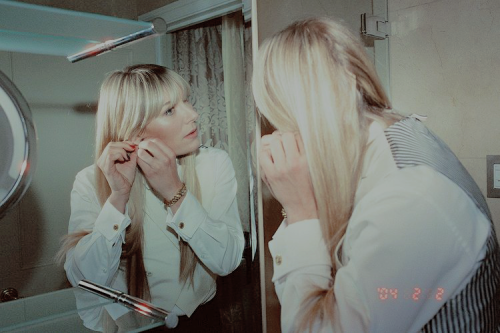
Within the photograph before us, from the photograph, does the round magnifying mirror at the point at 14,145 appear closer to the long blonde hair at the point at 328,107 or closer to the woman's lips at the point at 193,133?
the woman's lips at the point at 193,133

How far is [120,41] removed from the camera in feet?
2.51

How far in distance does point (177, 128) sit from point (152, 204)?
135 millimetres

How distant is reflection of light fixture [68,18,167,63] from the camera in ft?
2.39

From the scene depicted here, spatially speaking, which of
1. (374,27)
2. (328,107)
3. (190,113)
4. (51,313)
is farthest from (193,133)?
(374,27)

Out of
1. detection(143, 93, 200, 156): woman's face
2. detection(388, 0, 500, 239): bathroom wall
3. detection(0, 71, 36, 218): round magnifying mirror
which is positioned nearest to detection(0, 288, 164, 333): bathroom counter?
detection(0, 71, 36, 218): round magnifying mirror

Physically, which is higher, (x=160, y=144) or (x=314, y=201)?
(x=160, y=144)

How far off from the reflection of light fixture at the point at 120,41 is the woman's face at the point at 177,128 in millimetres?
112

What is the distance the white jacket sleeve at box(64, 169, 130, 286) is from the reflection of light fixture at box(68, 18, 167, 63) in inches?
6.9

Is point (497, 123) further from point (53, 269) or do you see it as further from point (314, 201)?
point (53, 269)

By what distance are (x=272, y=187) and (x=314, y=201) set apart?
0.08m

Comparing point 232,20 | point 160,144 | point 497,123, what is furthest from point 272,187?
point 497,123

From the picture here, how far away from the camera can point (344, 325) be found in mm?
745

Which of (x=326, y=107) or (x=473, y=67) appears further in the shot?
(x=473, y=67)

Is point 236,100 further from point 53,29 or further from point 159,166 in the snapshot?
point 53,29
